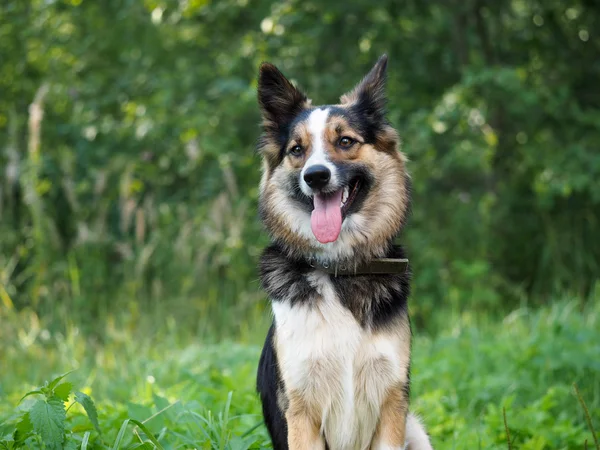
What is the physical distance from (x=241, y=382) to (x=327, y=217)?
1881 millimetres

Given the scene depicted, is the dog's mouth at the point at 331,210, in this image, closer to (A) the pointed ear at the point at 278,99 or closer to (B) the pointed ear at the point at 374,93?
(B) the pointed ear at the point at 374,93

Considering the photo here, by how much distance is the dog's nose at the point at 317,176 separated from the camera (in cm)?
331

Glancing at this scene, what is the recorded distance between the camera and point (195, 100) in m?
8.83

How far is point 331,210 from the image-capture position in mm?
3412

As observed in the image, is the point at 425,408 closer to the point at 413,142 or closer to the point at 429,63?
the point at 413,142

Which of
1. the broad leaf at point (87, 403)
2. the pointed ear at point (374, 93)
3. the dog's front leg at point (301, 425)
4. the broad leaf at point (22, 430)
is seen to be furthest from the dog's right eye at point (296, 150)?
the broad leaf at point (22, 430)

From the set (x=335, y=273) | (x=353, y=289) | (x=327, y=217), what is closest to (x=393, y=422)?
(x=353, y=289)

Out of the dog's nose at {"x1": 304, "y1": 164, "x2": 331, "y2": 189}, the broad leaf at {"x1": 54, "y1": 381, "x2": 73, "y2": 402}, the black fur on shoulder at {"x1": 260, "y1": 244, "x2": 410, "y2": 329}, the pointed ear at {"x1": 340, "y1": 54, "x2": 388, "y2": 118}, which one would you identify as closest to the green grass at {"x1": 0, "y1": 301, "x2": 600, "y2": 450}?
the broad leaf at {"x1": 54, "y1": 381, "x2": 73, "y2": 402}

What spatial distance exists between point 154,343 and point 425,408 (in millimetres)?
3030

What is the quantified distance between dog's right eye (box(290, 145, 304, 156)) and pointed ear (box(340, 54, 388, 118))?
1.30 feet

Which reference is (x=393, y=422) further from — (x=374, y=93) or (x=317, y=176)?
(x=374, y=93)

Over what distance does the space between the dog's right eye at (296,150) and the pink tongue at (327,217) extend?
29cm

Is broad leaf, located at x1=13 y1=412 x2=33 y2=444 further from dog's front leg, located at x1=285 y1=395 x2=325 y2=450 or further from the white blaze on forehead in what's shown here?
the white blaze on forehead

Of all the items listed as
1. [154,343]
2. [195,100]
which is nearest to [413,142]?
[195,100]
